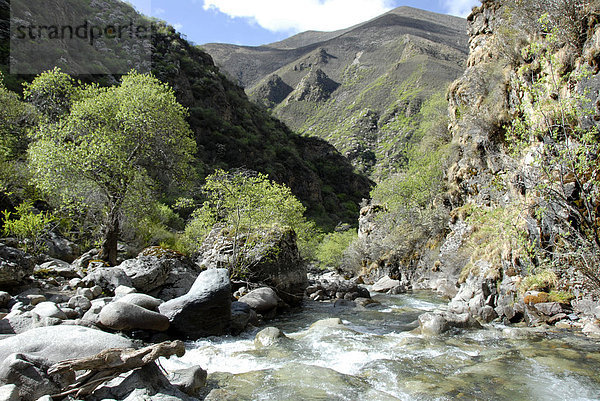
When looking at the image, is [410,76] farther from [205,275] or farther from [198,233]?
[205,275]

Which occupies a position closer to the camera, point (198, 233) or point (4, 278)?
point (4, 278)

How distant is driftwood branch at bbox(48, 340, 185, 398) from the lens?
489 cm

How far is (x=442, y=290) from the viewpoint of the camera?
862 inches

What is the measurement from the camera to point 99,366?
511 cm

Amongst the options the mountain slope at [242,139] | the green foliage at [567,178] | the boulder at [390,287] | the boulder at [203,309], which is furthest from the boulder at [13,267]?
the mountain slope at [242,139]

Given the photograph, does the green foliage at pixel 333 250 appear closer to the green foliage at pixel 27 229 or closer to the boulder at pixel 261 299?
the boulder at pixel 261 299

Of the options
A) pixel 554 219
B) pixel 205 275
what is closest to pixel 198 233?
pixel 205 275

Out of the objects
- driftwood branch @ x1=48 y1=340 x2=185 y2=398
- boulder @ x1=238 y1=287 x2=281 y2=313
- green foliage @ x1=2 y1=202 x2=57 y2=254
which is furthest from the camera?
boulder @ x1=238 y1=287 x2=281 y2=313

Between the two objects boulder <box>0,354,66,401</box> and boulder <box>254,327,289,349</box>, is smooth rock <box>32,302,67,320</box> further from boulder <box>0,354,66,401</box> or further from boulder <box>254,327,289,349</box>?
boulder <box>254,327,289,349</box>

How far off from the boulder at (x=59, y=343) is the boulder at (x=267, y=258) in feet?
31.8

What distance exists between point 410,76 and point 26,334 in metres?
126

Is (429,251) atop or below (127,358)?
below

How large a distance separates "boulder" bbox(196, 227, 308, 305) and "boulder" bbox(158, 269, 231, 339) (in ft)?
14.3

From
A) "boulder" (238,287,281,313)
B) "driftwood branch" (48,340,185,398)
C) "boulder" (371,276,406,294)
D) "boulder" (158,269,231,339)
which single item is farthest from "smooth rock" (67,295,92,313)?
"boulder" (371,276,406,294)
